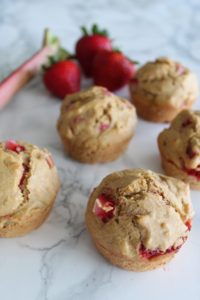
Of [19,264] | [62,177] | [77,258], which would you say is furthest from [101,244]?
[62,177]

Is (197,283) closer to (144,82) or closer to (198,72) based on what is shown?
(144,82)

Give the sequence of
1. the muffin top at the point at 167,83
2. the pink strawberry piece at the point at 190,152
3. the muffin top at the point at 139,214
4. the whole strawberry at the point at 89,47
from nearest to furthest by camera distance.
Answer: the muffin top at the point at 139,214
the pink strawberry piece at the point at 190,152
the muffin top at the point at 167,83
the whole strawberry at the point at 89,47

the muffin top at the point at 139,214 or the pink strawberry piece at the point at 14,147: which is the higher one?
the pink strawberry piece at the point at 14,147

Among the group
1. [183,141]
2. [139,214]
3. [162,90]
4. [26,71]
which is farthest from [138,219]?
[26,71]

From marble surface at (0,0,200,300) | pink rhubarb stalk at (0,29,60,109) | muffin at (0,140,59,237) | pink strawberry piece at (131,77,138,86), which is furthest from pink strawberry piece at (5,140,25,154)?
pink strawberry piece at (131,77,138,86)

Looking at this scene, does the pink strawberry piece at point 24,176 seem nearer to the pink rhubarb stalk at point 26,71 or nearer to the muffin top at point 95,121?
the muffin top at point 95,121

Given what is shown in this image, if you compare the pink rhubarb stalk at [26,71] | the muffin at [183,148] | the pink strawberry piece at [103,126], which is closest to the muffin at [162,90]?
the muffin at [183,148]

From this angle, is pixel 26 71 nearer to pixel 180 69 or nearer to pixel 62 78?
pixel 62 78
